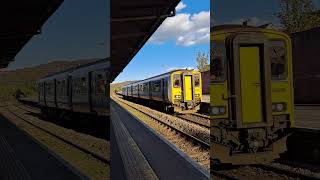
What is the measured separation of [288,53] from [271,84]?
0.16 metres

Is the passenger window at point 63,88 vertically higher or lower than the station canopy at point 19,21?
lower

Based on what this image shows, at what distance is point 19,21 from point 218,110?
3.45 feet

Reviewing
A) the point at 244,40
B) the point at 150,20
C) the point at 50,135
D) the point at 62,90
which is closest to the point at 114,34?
the point at 150,20

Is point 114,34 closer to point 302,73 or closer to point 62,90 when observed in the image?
point 62,90

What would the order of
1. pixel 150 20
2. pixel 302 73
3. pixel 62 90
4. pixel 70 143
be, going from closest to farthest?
1. pixel 302 73
2. pixel 70 143
3. pixel 62 90
4. pixel 150 20

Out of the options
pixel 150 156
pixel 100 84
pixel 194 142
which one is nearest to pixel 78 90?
pixel 100 84

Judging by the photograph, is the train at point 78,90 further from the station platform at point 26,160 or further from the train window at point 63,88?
the station platform at point 26,160

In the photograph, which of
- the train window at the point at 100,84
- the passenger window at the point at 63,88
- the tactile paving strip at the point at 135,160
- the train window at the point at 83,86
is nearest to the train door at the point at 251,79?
the train window at the point at 100,84

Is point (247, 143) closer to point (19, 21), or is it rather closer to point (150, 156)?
point (19, 21)

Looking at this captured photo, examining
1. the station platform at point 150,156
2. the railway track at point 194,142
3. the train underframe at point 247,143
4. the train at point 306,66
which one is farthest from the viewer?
the railway track at point 194,142

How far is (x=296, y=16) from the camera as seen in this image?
171 cm

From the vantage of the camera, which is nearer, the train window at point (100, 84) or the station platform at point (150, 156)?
the train window at point (100, 84)

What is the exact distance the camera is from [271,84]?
5.87ft

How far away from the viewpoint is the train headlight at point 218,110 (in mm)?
1861
